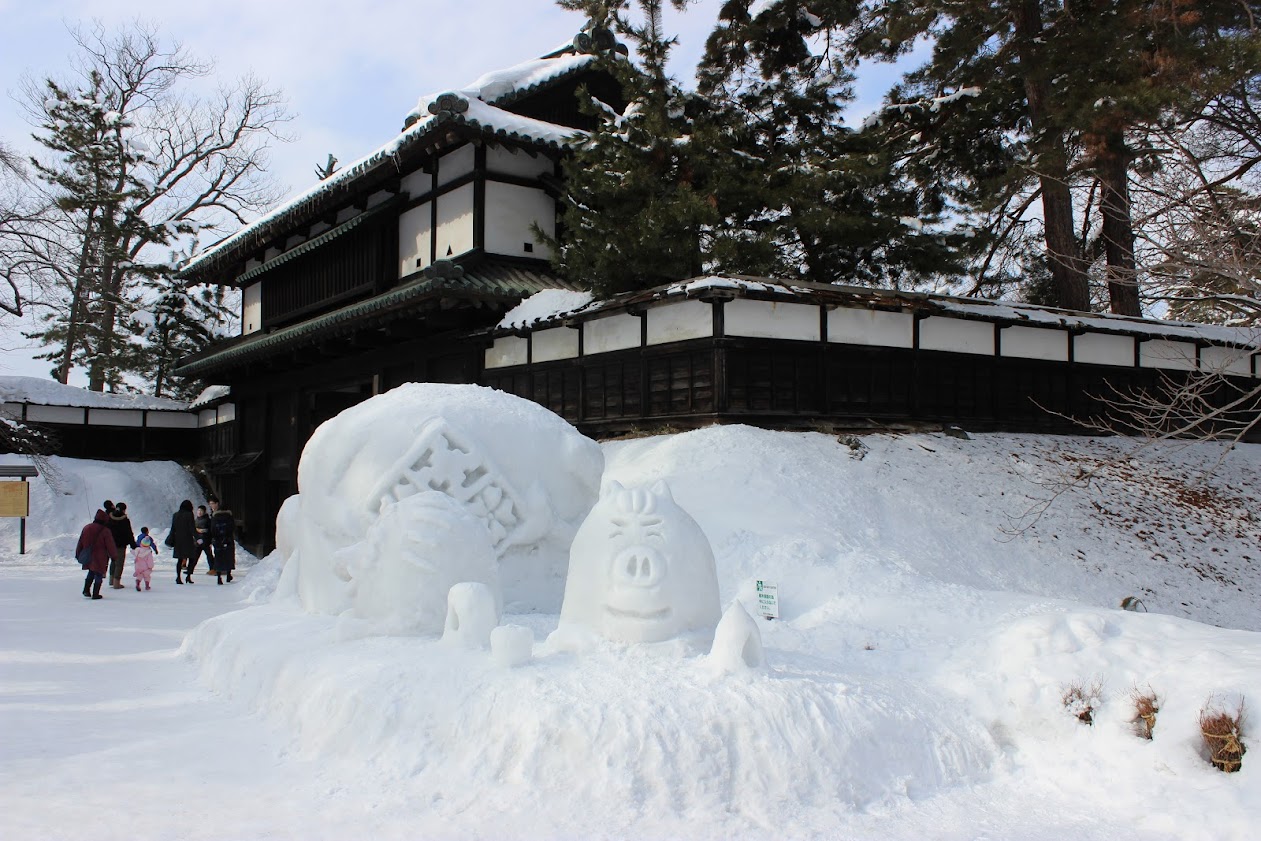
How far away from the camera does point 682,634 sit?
5391 mm

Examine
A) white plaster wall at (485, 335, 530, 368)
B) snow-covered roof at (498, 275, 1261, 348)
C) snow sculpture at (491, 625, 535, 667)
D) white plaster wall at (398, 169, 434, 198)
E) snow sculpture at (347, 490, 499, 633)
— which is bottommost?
snow sculpture at (491, 625, 535, 667)

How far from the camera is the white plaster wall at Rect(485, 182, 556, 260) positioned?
16.1 m

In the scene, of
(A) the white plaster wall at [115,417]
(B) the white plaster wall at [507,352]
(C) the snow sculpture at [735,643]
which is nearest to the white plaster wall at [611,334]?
(B) the white plaster wall at [507,352]

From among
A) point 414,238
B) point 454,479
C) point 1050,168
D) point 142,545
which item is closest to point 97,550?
point 142,545

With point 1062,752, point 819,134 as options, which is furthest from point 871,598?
point 819,134

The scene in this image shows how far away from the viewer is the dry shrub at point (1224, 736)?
455 centimetres

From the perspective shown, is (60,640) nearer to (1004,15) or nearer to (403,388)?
(403,388)

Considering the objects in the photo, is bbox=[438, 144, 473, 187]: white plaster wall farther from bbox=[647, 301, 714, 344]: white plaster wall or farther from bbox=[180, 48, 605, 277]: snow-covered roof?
bbox=[647, 301, 714, 344]: white plaster wall

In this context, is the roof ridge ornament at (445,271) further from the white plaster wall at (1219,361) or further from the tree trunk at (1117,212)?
the white plaster wall at (1219,361)

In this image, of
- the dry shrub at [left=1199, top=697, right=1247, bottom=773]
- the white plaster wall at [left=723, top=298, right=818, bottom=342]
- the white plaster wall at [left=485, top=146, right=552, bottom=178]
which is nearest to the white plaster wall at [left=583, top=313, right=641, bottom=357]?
the white plaster wall at [left=723, top=298, right=818, bottom=342]

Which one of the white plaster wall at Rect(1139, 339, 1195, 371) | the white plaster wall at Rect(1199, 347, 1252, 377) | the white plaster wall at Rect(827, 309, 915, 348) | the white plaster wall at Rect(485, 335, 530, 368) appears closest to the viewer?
the white plaster wall at Rect(827, 309, 915, 348)

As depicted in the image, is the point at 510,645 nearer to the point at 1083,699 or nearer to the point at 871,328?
the point at 1083,699

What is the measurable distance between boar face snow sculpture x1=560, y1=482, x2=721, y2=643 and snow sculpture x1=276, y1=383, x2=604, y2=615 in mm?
1522

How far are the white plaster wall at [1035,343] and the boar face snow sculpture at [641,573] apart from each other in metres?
11.6
